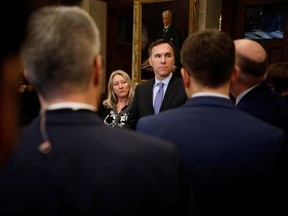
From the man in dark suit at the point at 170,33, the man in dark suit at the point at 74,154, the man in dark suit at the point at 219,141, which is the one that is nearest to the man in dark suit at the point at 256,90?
the man in dark suit at the point at 219,141

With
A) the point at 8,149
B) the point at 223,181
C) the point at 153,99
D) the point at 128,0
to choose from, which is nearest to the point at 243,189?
the point at 223,181

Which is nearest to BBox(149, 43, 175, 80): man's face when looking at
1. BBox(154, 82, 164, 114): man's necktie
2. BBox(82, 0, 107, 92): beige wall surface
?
BBox(154, 82, 164, 114): man's necktie

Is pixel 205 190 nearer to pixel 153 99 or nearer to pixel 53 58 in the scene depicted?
pixel 53 58

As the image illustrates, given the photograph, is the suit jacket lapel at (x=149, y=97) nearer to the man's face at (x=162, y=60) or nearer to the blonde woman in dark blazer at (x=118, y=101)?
the man's face at (x=162, y=60)

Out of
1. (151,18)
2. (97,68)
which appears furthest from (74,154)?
(151,18)

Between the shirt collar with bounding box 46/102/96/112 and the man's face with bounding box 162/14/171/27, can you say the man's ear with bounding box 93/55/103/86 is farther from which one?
the man's face with bounding box 162/14/171/27

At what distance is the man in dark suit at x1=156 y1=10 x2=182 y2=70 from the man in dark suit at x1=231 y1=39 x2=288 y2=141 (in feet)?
11.2

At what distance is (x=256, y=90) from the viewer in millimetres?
1897

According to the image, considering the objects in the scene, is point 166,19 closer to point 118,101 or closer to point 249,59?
point 118,101

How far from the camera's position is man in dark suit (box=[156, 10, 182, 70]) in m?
5.43

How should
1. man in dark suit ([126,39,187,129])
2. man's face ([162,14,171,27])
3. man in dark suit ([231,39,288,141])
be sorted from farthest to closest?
man's face ([162,14,171,27])
man in dark suit ([126,39,187,129])
man in dark suit ([231,39,288,141])

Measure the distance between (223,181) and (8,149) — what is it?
94 centimetres

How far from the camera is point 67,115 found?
3.31 ft

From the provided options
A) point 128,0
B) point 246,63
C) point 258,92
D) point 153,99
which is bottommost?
point 153,99
